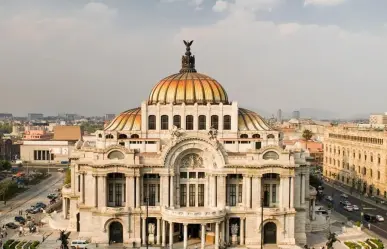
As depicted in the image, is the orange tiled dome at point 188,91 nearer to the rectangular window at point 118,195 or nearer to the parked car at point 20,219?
the rectangular window at point 118,195

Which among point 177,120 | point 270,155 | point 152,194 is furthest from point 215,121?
point 152,194

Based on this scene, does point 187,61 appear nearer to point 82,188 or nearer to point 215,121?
point 215,121

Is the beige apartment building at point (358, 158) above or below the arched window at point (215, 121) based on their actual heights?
below

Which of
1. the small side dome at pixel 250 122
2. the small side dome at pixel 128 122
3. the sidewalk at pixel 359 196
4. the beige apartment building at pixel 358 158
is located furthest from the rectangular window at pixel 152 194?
the beige apartment building at pixel 358 158

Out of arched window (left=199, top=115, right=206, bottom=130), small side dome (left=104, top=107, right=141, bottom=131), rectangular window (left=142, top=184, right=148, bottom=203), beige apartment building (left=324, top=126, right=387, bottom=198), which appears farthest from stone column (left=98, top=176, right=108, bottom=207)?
beige apartment building (left=324, top=126, right=387, bottom=198)

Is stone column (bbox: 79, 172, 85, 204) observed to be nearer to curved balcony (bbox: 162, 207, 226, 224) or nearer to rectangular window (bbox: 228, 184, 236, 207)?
curved balcony (bbox: 162, 207, 226, 224)

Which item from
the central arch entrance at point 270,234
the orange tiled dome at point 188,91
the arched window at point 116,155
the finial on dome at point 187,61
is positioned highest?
the finial on dome at point 187,61

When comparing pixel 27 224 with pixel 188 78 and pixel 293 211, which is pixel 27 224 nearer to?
pixel 188 78

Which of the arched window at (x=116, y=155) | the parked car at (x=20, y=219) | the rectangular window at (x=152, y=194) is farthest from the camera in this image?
the parked car at (x=20, y=219)
